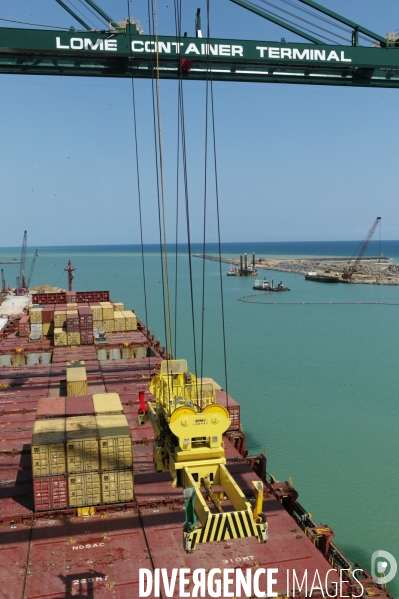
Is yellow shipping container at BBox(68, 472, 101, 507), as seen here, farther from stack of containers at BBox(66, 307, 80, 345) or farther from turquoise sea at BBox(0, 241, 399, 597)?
stack of containers at BBox(66, 307, 80, 345)

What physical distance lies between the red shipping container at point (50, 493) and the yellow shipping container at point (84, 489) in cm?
14

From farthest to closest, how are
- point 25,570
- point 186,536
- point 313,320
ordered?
point 313,320 → point 25,570 → point 186,536

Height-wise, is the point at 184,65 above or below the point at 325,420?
above

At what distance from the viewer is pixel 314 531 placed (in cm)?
977

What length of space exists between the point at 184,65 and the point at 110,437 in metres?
9.93

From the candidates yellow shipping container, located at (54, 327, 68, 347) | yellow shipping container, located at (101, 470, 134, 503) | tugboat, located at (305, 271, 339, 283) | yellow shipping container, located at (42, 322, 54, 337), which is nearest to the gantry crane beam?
yellow shipping container, located at (101, 470, 134, 503)

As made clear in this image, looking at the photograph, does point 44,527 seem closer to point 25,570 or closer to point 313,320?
point 25,570

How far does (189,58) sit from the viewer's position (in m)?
13.1

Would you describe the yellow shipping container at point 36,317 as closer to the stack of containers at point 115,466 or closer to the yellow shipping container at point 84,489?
the stack of containers at point 115,466

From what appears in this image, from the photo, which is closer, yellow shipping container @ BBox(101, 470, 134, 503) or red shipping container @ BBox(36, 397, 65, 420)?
yellow shipping container @ BBox(101, 470, 134, 503)

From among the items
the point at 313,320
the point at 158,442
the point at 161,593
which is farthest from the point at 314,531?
the point at 313,320

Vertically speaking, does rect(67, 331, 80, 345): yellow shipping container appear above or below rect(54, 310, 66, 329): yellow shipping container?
below

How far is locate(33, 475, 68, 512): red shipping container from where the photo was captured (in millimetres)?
10148

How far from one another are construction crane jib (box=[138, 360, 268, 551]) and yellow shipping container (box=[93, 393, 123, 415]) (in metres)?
3.89
